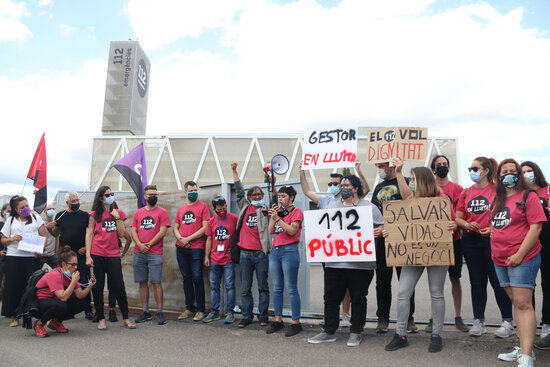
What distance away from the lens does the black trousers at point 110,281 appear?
21.6ft

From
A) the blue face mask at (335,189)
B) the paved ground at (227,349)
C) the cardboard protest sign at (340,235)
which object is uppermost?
the blue face mask at (335,189)

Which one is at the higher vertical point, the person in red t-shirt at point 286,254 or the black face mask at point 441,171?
the black face mask at point 441,171

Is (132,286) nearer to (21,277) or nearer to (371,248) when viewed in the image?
(21,277)

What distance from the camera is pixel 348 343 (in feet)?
16.5

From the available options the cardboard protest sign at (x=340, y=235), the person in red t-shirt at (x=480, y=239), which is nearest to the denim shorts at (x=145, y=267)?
the cardboard protest sign at (x=340, y=235)

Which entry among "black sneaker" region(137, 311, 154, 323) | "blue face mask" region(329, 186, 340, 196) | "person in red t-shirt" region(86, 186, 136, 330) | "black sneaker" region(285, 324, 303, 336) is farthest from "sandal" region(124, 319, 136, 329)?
"blue face mask" region(329, 186, 340, 196)

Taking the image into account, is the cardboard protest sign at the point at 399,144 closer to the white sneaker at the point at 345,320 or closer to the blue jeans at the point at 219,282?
the white sneaker at the point at 345,320

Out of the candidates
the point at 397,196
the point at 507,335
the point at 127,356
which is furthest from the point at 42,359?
the point at 507,335

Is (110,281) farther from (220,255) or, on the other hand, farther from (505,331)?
(505,331)

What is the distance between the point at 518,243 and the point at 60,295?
5620 mm

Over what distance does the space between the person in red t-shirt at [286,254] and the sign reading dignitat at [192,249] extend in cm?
143

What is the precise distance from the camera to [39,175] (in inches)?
360

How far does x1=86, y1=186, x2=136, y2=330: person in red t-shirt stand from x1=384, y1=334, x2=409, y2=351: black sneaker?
3.75 meters

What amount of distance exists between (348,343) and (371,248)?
1116mm
